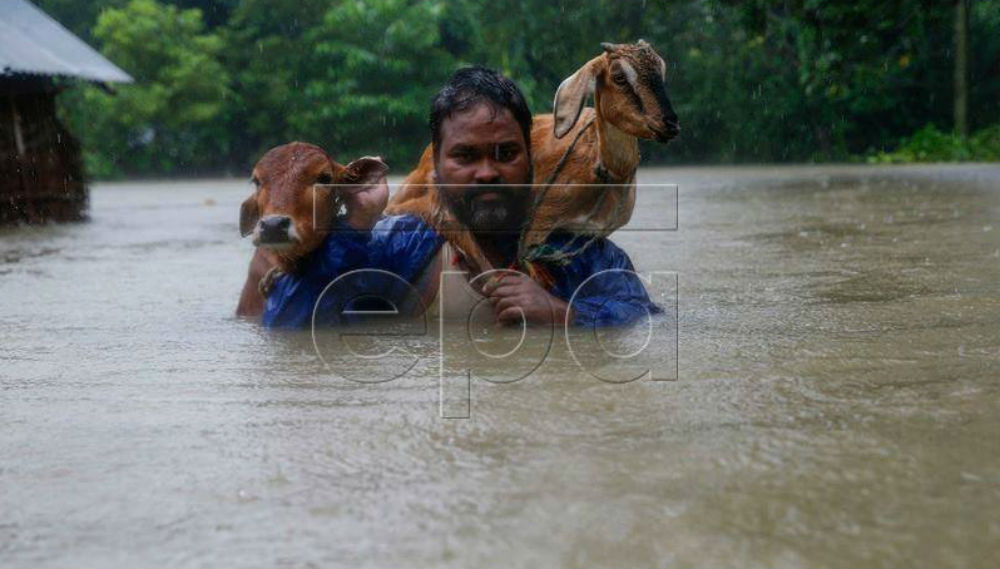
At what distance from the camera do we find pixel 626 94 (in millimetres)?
3533

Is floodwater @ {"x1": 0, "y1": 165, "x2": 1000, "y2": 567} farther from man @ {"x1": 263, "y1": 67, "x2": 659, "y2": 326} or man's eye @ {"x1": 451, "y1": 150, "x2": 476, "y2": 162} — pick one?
man's eye @ {"x1": 451, "y1": 150, "x2": 476, "y2": 162}

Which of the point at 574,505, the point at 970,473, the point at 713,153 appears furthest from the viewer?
the point at 713,153

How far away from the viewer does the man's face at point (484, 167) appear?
365cm

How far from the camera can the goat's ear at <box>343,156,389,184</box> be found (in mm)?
3715

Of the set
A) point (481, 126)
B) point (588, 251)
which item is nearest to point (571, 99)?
point (481, 126)

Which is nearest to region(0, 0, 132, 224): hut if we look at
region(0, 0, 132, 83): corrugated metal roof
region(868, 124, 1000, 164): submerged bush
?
region(0, 0, 132, 83): corrugated metal roof

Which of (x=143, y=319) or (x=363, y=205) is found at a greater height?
(x=363, y=205)

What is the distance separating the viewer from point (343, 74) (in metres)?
31.3

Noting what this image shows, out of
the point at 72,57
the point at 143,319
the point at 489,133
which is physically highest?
the point at 72,57

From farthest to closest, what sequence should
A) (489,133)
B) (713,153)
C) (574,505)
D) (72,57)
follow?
(713,153) → (72,57) → (489,133) → (574,505)

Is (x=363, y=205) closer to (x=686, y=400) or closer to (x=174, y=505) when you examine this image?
(x=686, y=400)

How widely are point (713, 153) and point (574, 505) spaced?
29335 millimetres

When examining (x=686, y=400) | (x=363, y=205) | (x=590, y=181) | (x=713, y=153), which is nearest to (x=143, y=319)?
(x=363, y=205)

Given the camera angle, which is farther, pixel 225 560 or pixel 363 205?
pixel 363 205
